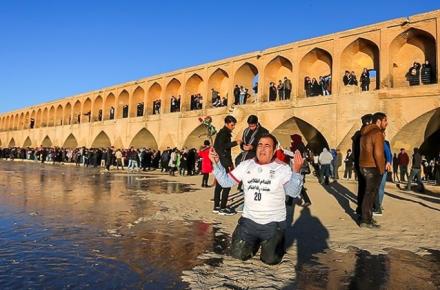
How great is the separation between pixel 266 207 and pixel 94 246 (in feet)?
5.47

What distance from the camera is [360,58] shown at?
1973 cm

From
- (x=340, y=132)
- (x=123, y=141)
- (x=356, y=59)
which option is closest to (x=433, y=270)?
(x=340, y=132)

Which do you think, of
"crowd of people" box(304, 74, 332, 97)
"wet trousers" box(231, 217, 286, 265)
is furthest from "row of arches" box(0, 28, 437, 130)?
"wet trousers" box(231, 217, 286, 265)

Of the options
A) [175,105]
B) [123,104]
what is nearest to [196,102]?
[175,105]

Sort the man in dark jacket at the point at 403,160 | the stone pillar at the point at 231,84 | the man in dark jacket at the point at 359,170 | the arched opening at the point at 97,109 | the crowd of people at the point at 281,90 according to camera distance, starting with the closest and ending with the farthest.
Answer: the man in dark jacket at the point at 359,170
the man in dark jacket at the point at 403,160
the crowd of people at the point at 281,90
the stone pillar at the point at 231,84
the arched opening at the point at 97,109

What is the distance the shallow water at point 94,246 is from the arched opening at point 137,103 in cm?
2623

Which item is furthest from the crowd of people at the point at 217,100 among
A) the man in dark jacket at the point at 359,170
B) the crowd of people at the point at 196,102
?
the man in dark jacket at the point at 359,170

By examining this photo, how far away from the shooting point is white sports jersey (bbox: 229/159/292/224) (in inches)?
125

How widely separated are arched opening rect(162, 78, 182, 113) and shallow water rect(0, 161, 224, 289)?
74.3 ft

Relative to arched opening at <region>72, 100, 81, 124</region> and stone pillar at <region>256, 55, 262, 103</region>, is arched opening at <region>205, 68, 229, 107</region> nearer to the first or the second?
stone pillar at <region>256, 55, 262, 103</region>

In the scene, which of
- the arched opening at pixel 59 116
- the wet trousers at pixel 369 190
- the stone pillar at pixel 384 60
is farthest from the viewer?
the arched opening at pixel 59 116

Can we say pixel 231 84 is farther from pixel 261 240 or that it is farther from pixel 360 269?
pixel 360 269

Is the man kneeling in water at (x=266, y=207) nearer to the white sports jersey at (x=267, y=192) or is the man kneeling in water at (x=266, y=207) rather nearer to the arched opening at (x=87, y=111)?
the white sports jersey at (x=267, y=192)

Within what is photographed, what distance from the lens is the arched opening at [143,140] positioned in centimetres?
3083
